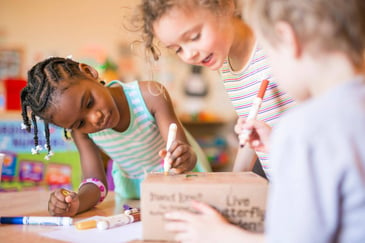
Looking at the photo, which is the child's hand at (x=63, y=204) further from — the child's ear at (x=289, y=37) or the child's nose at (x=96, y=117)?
the child's ear at (x=289, y=37)

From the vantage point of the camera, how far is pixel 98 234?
0.77 metres

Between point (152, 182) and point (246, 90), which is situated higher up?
point (246, 90)

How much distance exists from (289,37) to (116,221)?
0.49 m

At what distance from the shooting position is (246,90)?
41.7 inches

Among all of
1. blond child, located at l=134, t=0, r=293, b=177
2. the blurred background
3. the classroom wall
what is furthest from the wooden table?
the classroom wall

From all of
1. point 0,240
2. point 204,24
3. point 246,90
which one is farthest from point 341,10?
point 0,240

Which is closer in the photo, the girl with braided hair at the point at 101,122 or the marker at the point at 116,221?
the marker at the point at 116,221

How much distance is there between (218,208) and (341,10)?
0.32 m

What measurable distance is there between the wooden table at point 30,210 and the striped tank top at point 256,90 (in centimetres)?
37

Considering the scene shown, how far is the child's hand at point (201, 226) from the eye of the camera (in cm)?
59

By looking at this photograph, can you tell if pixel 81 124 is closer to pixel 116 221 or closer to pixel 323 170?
pixel 116 221

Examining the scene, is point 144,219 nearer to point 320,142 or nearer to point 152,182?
point 152,182

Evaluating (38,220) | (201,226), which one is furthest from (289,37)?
(38,220)

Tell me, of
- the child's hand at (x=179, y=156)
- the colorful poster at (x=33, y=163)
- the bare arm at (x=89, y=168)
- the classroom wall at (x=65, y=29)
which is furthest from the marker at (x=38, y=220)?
the classroom wall at (x=65, y=29)
